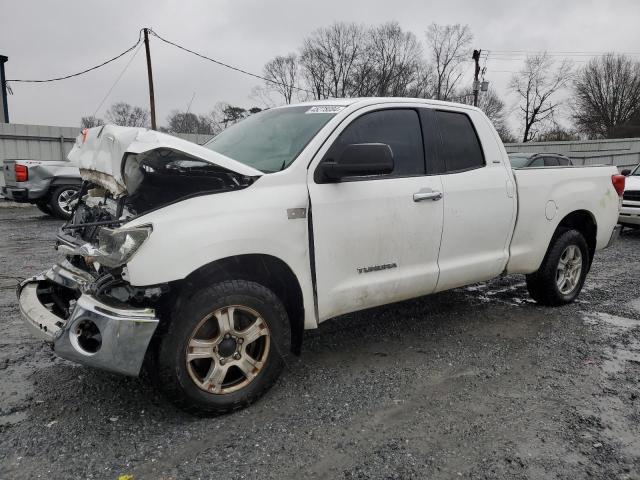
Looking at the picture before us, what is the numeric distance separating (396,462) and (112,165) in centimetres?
222

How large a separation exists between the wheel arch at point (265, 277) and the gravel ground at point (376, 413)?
1.61 ft

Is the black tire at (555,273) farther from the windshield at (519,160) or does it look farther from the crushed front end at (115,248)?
the windshield at (519,160)

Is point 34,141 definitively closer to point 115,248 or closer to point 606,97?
point 115,248

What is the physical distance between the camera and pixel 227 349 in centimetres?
274

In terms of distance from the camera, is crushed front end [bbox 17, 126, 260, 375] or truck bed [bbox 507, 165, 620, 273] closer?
crushed front end [bbox 17, 126, 260, 375]

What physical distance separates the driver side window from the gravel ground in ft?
4.65

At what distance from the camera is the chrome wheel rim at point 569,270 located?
4773 mm

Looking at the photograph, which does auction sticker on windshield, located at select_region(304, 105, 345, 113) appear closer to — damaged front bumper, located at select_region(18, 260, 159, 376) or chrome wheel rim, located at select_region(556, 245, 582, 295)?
damaged front bumper, located at select_region(18, 260, 159, 376)

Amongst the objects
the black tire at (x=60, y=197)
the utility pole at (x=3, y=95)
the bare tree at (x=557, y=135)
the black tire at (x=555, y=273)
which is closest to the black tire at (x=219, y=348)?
the black tire at (x=555, y=273)

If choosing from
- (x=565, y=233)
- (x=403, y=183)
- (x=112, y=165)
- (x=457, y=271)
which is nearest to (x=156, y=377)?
(x=112, y=165)

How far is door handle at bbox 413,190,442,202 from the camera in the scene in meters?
3.42

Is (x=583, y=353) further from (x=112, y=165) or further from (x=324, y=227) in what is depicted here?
(x=112, y=165)

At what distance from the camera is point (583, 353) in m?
3.73

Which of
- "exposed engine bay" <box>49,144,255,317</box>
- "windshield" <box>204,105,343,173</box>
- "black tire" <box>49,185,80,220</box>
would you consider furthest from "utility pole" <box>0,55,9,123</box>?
"exposed engine bay" <box>49,144,255,317</box>
